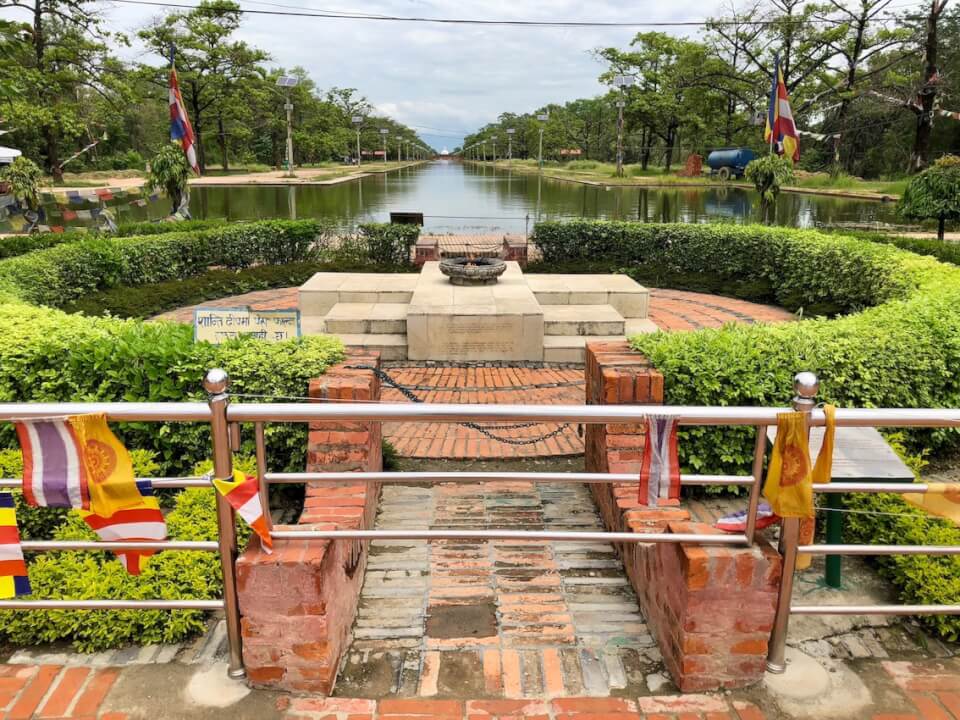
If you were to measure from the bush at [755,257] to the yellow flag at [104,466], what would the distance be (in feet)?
23.2

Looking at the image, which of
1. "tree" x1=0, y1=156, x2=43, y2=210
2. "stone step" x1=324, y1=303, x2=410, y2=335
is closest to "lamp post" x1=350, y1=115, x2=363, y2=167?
"tree" x1=0, y1=156, x2=43, y2=210

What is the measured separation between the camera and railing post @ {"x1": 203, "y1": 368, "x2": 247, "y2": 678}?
6.01 feet

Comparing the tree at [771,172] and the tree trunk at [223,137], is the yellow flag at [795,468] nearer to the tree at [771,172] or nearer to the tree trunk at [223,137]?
the tree at [771,172]

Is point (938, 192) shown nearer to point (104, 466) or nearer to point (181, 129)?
point (104, 466)

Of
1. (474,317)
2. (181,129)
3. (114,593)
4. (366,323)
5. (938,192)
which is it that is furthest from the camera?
(181,129)

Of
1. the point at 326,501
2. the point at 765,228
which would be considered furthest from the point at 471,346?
the point at 765,228

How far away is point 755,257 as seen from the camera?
10742mm

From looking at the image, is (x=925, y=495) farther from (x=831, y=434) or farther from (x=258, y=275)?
(x=258, y=275)

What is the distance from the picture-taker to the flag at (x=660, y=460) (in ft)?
6.18

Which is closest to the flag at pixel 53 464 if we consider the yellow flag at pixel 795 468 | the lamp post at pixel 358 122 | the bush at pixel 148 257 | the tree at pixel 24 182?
the yellow flag at pixel 795 468

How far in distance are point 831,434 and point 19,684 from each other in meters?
2.56

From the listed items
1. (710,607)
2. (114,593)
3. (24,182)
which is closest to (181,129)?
(24,182)

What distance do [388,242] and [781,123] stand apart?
783 cm

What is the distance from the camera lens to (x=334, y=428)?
306 cm
